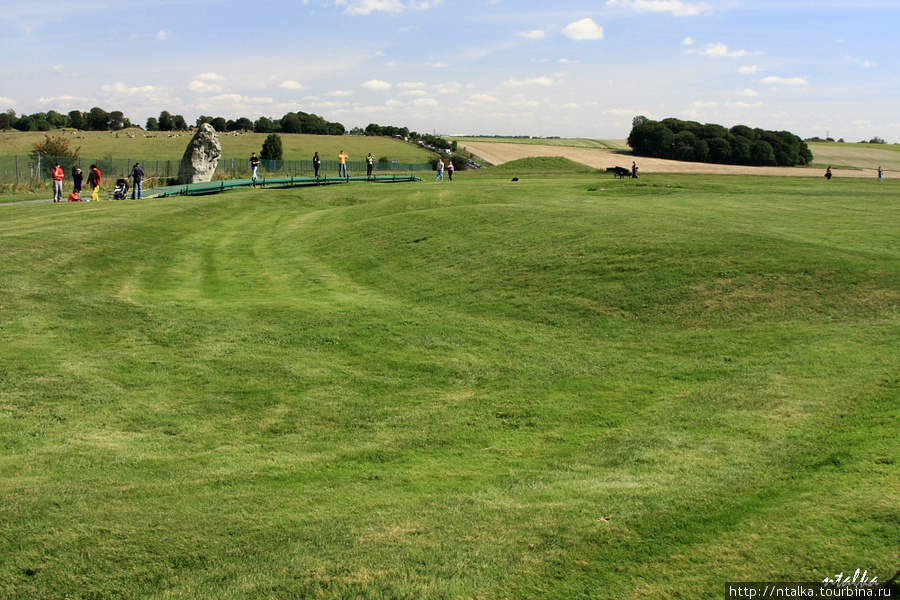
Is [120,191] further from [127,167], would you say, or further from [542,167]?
[542,167]

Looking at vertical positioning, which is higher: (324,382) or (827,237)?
(827,237)

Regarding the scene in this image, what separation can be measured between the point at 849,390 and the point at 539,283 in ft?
25.3

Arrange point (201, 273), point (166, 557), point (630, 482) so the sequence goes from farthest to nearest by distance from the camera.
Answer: point (201, 273)
point (630, 482)
point (166, 557)

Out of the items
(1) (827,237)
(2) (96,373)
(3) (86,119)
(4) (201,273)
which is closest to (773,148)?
(1) (827,237)

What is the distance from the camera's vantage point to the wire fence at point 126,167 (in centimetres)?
4084

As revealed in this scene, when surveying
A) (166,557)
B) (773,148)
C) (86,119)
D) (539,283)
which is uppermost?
(86,119)

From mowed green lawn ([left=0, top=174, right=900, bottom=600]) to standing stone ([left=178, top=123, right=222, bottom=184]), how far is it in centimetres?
2382

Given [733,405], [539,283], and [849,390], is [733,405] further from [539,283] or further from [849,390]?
[539,283]

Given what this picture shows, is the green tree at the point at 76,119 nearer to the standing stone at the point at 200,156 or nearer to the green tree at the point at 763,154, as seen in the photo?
the standing stone at the point at 200,156

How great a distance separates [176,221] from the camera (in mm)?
27422

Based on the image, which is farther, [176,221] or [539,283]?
[176,221]

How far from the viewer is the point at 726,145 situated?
4181 inches

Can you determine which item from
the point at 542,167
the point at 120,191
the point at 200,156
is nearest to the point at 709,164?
the point at 542,167

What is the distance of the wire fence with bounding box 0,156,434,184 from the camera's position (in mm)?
40844
